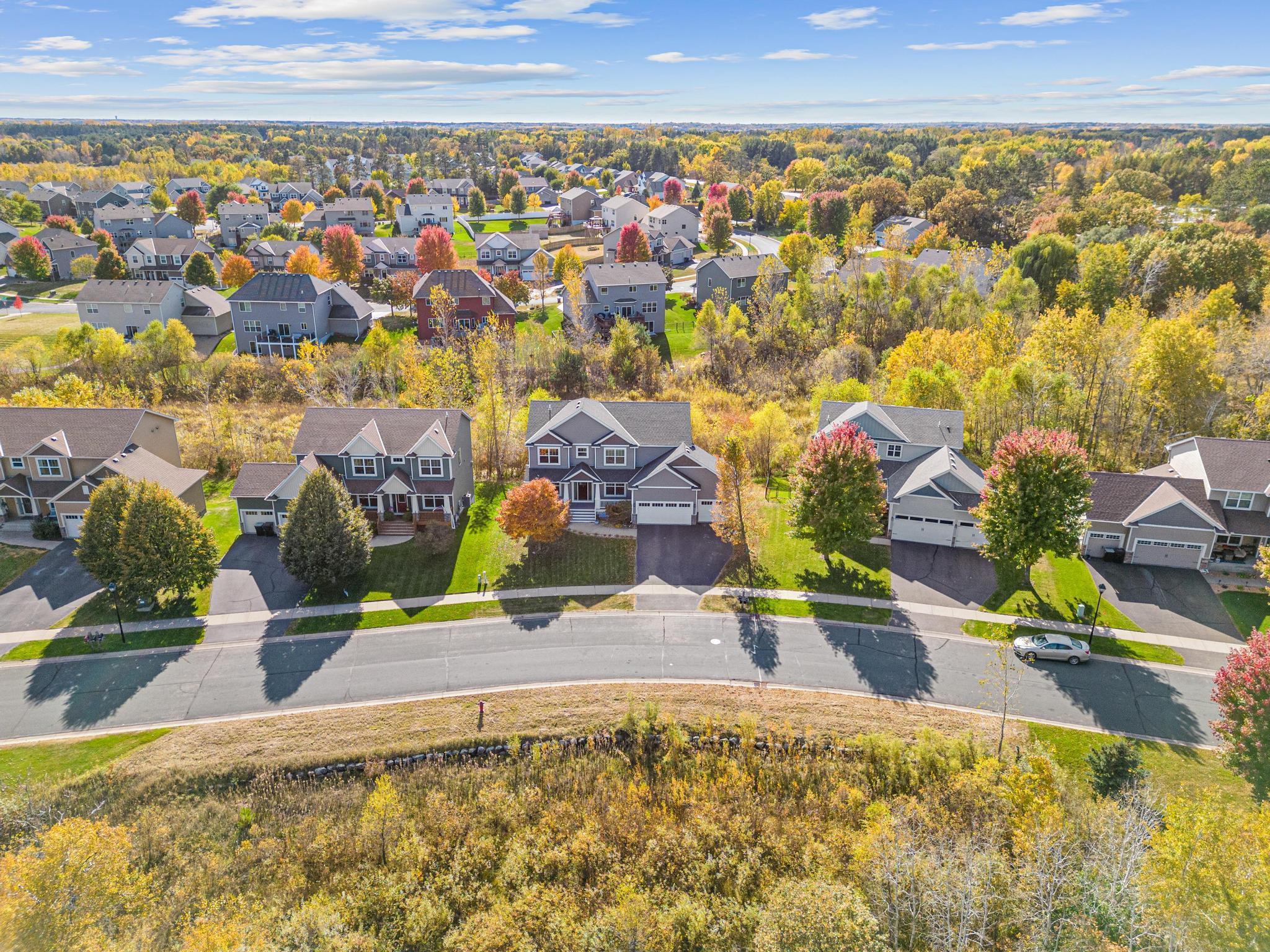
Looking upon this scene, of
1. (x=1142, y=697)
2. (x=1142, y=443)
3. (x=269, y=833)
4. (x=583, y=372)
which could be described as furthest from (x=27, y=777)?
(x=1142, y=443)

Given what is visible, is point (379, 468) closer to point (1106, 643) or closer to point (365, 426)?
point (365, 426)

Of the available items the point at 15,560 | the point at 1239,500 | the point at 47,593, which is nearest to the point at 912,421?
the point at 1239,500

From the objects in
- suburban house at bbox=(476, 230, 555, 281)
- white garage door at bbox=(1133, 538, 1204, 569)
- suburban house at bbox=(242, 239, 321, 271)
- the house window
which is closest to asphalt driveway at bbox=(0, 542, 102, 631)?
white garage door at bbox=(1133, 538, 1204, 569)

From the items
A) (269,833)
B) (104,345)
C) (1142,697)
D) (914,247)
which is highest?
(914,247)

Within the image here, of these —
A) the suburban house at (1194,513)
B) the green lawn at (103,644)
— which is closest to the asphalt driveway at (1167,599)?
the suburban house at (1194,513)

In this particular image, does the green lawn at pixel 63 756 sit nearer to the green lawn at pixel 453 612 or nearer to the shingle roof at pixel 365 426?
the green lawn at pixel 453 612

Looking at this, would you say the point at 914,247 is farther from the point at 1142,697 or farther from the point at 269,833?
the point at 269,833
